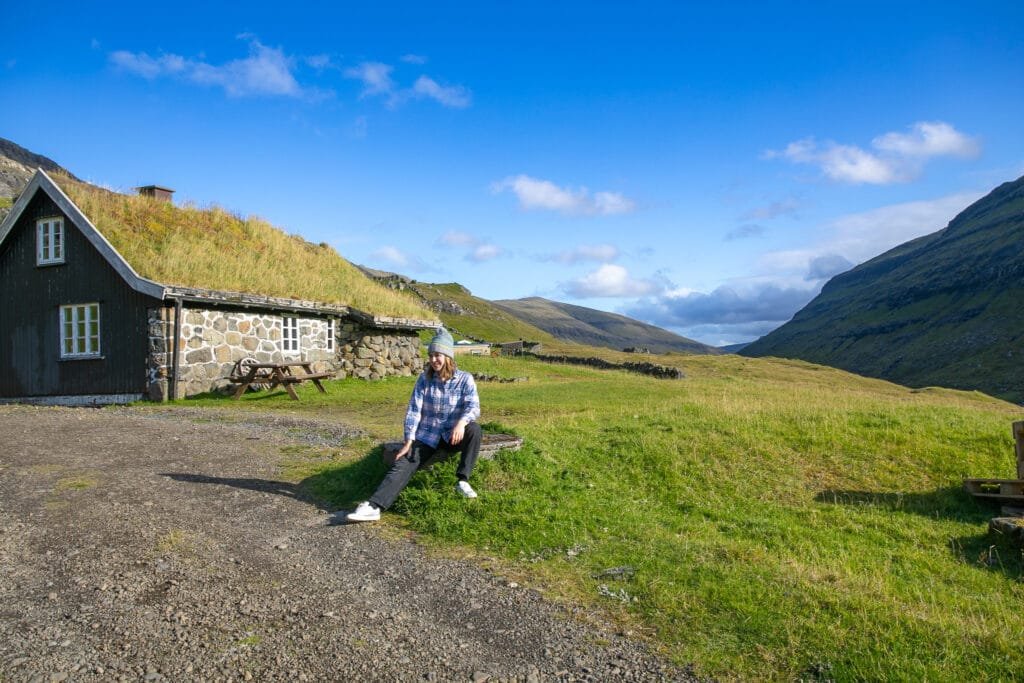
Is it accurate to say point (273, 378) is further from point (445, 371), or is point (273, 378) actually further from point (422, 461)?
point (445, 371)

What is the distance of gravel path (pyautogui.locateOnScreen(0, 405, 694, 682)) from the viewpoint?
447 cm

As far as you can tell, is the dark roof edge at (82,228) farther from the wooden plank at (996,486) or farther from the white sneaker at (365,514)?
the wooden plank at (996,486)

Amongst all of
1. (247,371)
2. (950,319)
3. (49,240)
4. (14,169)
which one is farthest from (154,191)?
A: (950,319)

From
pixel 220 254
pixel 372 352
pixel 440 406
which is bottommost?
pixel 440 406

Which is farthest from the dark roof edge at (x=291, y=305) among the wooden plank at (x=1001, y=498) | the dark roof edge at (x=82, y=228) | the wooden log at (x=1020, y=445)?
the wooden log at (x=1020, y=445)

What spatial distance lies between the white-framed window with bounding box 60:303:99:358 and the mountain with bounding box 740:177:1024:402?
93.7 m

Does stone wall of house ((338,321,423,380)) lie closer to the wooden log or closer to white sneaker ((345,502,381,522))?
white sneaker ((345,502,381,522))

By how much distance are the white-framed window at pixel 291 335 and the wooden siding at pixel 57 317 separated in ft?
16.0

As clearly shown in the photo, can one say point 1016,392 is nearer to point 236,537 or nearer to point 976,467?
point 976,467

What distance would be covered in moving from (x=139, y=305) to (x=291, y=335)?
17.5 ft

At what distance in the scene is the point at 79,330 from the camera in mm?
22734

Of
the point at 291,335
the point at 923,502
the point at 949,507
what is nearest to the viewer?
the point at 949,507

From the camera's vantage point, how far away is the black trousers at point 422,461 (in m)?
8.13

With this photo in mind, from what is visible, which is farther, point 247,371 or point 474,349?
point 474,349
